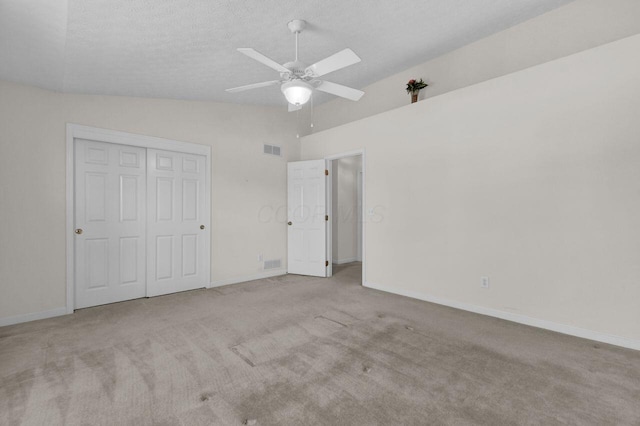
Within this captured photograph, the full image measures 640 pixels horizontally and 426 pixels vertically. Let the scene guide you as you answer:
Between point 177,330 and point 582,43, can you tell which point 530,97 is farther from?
point 177,330

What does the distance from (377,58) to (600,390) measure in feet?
12.7

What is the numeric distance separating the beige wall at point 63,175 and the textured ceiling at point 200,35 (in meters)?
0.25

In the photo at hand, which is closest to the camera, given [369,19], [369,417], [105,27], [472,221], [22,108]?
[369,417]

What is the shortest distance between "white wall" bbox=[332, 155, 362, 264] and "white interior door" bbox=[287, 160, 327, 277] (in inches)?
48.5

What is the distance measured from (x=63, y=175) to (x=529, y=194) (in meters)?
5.09

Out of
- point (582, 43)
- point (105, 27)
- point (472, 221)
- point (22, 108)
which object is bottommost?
point (472, 221)

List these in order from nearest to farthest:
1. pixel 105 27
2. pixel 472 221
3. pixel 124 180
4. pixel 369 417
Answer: pixel 369 417 → pixel 105 27 → pixel 472 221 → pixel 124 180

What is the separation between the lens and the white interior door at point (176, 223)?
13.1 feet

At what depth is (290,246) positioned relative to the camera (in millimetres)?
5305

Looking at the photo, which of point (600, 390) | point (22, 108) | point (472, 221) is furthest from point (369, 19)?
point (22, 108)

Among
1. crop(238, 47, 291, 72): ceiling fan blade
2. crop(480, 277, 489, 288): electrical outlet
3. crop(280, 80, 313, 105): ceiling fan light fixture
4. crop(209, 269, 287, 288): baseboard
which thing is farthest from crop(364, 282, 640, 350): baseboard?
crop(238, 47, 291, 72): ceiling fan blade

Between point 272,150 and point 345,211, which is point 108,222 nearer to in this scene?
point 272,150

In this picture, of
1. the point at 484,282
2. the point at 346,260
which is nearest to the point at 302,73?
Result: the point at 484,282

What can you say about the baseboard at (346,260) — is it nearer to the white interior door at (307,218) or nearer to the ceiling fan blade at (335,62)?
the white interior door at (307,218)
